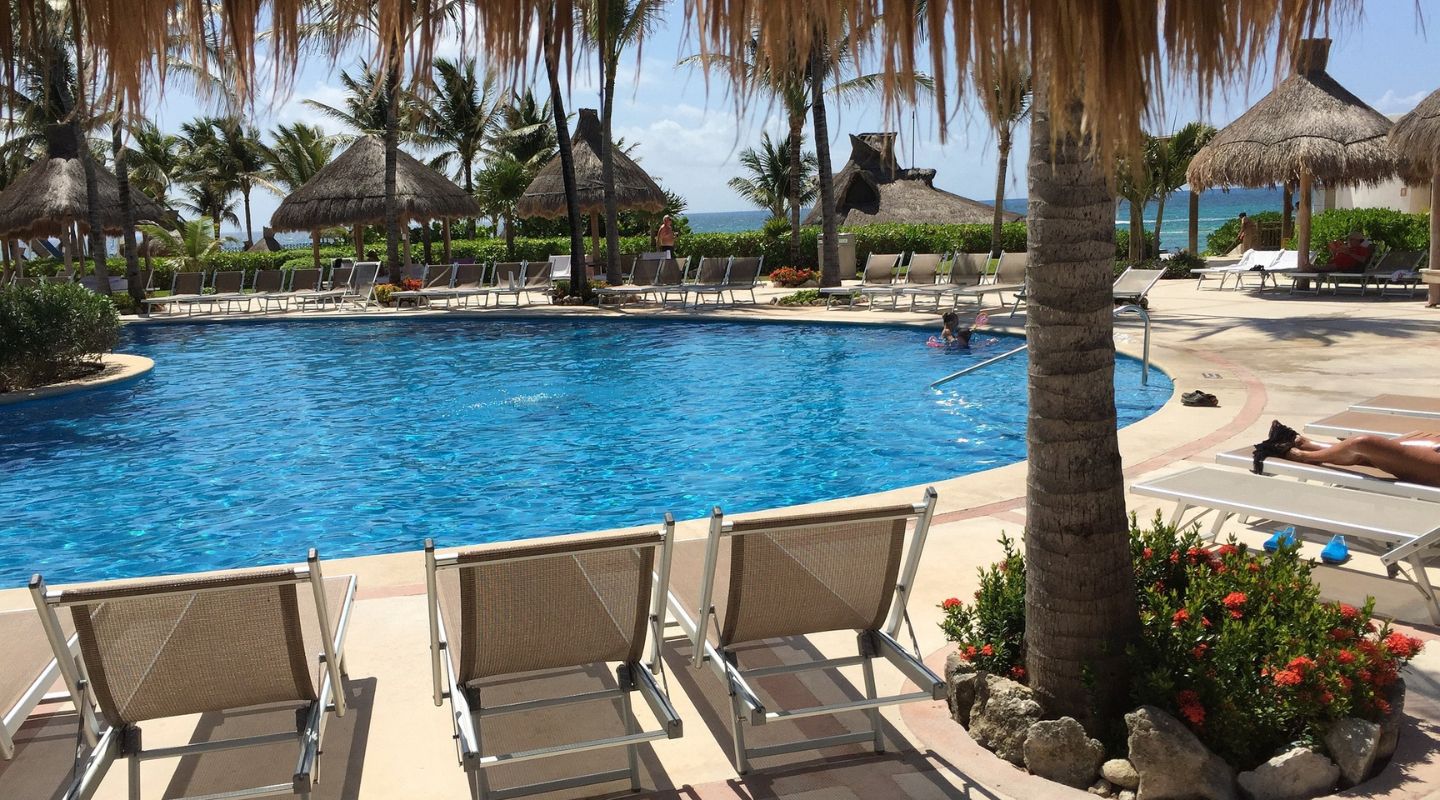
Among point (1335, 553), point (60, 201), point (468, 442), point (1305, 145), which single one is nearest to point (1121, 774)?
point (1335, 553)

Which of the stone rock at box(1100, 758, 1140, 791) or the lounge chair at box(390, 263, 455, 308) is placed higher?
the lounge chair at box(390, 263, 455, 308)

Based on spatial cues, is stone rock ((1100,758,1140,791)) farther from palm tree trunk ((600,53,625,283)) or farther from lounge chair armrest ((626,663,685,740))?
palm tree trunk ((600,53,625,283))

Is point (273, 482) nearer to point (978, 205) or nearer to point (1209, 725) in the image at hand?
point (1209, 725)

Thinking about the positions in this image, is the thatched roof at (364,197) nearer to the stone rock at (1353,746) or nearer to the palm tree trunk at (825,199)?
the palm tree trunk at (825,199)

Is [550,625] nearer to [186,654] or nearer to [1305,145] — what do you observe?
[186,654]

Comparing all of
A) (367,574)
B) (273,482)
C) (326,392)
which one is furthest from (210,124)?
(367,574)

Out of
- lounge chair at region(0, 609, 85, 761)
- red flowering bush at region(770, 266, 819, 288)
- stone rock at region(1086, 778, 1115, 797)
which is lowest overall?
stone rock at region(1086, 778, 1115, 797)

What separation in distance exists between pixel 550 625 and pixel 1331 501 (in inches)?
141

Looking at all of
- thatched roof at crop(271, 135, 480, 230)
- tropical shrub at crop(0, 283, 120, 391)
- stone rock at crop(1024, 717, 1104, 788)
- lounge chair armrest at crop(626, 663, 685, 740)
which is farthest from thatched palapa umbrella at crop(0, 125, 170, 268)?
stone rock at crop(1024, 717, 1104, 788)

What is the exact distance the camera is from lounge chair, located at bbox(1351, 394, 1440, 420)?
6629 mm

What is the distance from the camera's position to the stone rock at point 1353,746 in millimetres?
3207

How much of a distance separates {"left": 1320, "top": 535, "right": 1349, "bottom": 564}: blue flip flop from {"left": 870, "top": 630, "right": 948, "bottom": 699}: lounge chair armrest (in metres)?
2.55

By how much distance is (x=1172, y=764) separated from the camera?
3143 millimetres

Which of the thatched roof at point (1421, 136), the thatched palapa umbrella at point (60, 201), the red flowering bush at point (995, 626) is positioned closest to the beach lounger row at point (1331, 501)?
the red flowering bush at point (995, 626)
